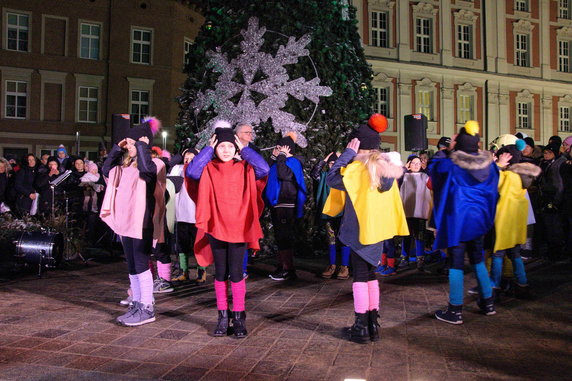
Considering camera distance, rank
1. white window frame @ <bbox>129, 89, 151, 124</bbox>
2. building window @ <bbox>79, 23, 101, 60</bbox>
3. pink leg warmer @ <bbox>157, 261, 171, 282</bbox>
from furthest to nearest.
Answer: white window frame @ <bbox>129, 89, 151, 124</bbox> < building window @ <bbox>79, 23, 101, 60</bbox> < pink leg warmer @ <bbox>157, 261, 171, 282</bbox>

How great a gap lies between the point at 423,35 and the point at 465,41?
331cm

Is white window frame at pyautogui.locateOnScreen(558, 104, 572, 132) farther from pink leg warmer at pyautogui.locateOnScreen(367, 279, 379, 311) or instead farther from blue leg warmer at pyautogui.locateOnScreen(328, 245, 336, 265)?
pink leg warmer at pyautogui.locateOnScreen(367, 279, 379, 311)

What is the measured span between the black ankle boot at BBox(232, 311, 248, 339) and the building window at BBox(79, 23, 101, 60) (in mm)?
29014

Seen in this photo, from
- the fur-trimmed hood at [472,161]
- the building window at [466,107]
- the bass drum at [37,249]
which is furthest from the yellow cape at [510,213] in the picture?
the building window at [466,107]

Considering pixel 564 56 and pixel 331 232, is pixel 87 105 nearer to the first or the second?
pixel 331 232

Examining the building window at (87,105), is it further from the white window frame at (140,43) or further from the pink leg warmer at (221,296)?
the pink leg warmer at (221,296)

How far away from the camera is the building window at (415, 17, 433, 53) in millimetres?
34812

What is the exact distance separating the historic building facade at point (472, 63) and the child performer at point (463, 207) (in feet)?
93.3

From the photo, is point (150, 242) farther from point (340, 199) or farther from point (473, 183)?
point (473, 183)

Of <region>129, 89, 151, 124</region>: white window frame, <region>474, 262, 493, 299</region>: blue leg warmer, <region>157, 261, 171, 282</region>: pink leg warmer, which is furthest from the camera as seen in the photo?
<region>129, 89, 151, 124</region>: white window frame

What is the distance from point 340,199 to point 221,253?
112cm


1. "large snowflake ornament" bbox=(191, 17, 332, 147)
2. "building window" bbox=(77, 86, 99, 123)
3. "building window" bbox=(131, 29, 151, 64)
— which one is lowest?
"large snowflake ornament" bbox=(191, 17, 332, 147)

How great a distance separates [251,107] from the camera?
28.1ft

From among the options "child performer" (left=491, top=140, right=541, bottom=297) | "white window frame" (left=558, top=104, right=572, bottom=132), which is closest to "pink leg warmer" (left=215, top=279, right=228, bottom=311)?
"child performer" (left=491, top=140, right=541, bottom=297)
